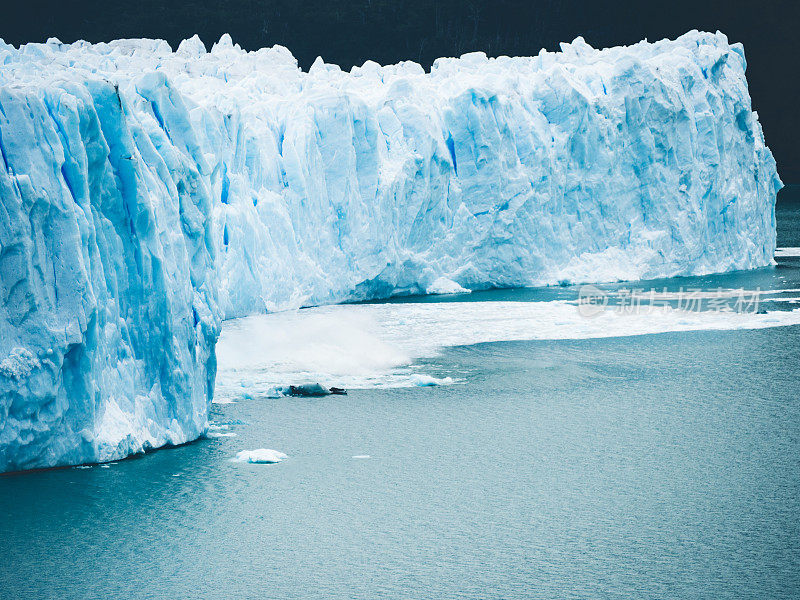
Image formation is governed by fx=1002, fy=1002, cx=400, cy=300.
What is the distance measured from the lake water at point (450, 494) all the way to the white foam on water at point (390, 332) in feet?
0.31

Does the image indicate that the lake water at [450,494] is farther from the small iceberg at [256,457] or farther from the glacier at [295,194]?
the glacier at [295,194]

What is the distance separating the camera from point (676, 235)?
21438 millimetres

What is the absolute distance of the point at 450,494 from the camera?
779 cm

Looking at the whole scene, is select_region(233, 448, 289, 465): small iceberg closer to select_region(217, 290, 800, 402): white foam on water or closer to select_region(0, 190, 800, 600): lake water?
select_region(0, 190, 800, 600): lake water

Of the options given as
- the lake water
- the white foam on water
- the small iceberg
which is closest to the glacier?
the small iceberg

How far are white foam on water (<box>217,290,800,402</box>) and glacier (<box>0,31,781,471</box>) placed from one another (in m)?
1.03

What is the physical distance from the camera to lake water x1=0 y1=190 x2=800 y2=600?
6.22 metres

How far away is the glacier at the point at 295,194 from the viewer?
759 centimetres

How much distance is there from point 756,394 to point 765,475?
3061 millimetres

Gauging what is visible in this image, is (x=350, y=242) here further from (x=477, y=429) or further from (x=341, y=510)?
(x=341, y=510)

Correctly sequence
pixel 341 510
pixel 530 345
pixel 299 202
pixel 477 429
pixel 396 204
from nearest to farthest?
pixel 341 510
pixel 477 429
pixel 530 345
pixel 299 202
pixel 396 204

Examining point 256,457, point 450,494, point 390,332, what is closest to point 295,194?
point 390,332

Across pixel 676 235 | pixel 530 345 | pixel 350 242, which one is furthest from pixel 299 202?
pixel 676 235

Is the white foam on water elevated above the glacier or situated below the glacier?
below
